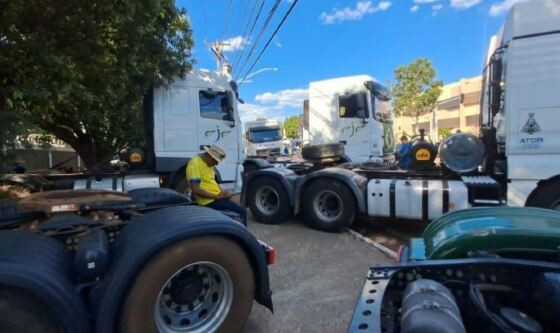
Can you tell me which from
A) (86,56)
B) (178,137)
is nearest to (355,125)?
(178,137)

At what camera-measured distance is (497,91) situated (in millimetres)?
5344

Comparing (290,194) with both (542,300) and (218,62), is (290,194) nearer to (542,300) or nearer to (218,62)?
(542,300)

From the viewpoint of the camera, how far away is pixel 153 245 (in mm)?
2562

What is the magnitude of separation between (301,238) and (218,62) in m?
17.7

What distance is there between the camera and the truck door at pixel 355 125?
30.9ft

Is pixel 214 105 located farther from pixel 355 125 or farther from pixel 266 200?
pixel 355 125

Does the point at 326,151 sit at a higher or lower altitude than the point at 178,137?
lower

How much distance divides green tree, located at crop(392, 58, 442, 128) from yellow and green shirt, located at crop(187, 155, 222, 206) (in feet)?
95.8

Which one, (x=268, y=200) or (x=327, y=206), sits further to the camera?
(x=268, y=200)

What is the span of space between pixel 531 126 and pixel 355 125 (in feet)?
15.7

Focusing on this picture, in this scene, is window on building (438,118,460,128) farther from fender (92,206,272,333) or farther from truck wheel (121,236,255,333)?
truck wheel (121,236,255,333)

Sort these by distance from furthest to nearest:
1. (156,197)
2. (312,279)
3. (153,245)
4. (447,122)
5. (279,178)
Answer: (447,122)
(279,178)
(312,279)
(156,197)
(153,245)

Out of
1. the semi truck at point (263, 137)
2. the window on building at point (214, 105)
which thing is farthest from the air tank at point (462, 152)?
the semi truck at point (263, 137)

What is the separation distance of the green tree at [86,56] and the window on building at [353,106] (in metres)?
3.89
